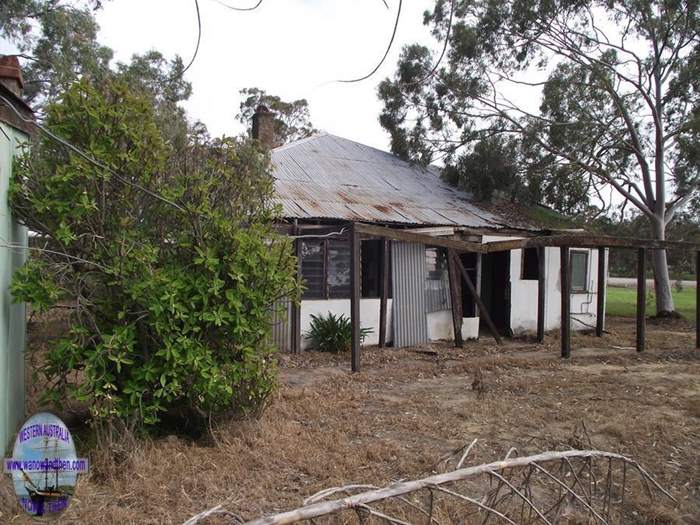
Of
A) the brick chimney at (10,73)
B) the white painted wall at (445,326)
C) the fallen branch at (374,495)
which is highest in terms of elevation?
the brick chimney at (10,73)

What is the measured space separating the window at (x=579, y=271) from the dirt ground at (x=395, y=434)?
208 inches

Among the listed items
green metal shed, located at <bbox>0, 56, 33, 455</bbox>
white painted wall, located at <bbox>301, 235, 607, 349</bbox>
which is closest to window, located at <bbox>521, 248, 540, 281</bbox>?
white painted wall, located at <bbox>301, 235, 607, 349</bbox>

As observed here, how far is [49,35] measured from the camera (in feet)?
51.1

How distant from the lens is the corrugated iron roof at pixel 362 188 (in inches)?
464

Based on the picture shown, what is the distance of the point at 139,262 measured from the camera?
474 centimetres

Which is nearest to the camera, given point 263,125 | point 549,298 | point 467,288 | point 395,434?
point 395,434

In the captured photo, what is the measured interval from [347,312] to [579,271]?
288 inches

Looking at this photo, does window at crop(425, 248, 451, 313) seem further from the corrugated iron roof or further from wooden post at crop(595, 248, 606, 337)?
wooden post at crop(595, 248, 606, 337)

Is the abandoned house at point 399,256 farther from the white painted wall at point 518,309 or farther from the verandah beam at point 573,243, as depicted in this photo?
the verandah beam at point 573,243

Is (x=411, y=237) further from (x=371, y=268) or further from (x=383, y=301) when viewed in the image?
(x=371, y=268)

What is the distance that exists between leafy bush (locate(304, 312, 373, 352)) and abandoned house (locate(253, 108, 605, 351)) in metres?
0.18

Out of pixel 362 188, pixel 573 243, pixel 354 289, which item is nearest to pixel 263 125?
pixel 362 188

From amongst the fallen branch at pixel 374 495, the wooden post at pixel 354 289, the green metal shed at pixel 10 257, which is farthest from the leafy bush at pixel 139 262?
the wooden post at pixel 354 289

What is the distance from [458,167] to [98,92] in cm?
1382
